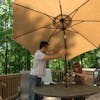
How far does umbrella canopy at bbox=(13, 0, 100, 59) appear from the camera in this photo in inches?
190

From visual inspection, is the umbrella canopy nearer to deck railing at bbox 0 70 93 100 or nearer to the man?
the man

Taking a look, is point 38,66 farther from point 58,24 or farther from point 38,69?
point 58,24

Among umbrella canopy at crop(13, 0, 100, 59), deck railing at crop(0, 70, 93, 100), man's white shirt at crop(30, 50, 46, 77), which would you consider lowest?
deck railing at crop(0, 70, 93, 100)

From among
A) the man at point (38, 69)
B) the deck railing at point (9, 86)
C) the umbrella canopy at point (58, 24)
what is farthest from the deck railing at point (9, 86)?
the man at point (38, 69)

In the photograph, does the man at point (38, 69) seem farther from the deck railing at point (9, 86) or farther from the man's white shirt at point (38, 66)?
the deck railing at point (9, 86)

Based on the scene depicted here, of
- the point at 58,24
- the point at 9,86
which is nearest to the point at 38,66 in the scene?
the point at 58,24

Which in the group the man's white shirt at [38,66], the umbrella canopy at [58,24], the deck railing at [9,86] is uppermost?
the umbrella canopy at [58,24]

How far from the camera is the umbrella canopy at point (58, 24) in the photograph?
4832mm

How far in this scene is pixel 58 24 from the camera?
5.13 meters

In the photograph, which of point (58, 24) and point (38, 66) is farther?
point (58, 24)

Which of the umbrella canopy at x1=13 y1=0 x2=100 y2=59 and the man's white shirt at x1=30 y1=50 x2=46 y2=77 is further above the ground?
the umbrella canopy at x1=13 y1=0 x2=100 y2=59

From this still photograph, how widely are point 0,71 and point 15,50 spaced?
4.75m

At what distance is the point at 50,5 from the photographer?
4.83 metres

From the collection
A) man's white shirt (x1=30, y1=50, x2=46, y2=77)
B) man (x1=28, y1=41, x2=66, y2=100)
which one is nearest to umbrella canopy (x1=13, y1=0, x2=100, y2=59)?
man (x1=28, y1=41, x2=66, y2=100)
